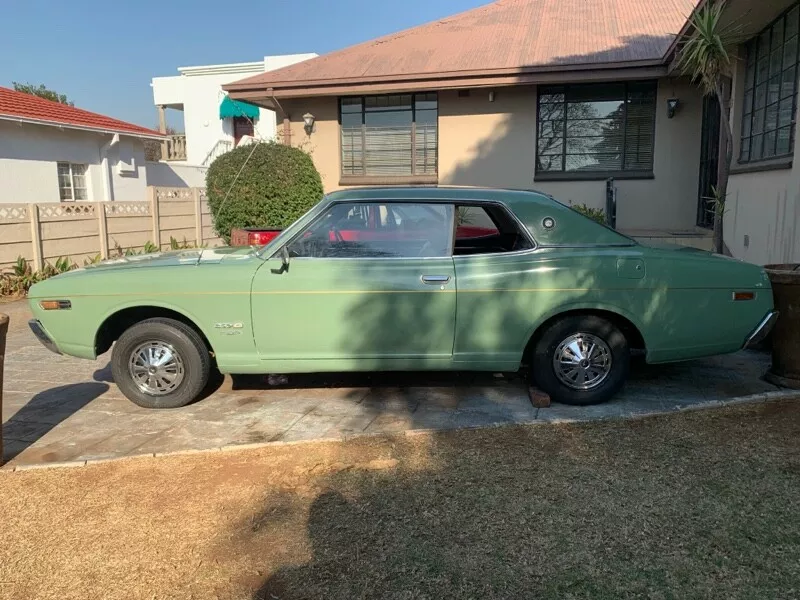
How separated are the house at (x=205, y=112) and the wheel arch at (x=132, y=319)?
1891 centimetres

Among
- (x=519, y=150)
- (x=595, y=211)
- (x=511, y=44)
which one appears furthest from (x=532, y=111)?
(x=595, y=211)

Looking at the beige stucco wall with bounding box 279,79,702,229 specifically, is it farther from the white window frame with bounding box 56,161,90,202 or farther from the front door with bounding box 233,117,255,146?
the front door with bounding box 233,117,255,146

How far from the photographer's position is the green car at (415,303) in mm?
4785

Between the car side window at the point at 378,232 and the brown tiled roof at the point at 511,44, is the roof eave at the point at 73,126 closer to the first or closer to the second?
the brown tiled roof at the point at 511,44

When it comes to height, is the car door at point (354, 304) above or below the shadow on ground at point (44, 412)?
above

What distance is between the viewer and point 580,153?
12406 millimetres

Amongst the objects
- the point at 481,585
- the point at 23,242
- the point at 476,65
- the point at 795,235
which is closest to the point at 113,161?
the point at 23,242

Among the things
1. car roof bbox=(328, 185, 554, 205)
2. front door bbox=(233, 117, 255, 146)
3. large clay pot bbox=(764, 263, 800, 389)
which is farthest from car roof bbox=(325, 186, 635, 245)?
front door bbox=(233, 117, 255, 146)

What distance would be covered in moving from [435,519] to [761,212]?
659cm

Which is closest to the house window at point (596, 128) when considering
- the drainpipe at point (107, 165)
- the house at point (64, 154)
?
the house at point (64, 154)

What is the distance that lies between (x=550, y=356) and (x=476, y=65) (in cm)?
842

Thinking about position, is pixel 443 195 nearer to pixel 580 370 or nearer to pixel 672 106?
pixel 580 370

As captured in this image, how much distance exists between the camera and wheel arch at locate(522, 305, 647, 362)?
15.7 ft

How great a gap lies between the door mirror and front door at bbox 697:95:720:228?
7943 millimetres
